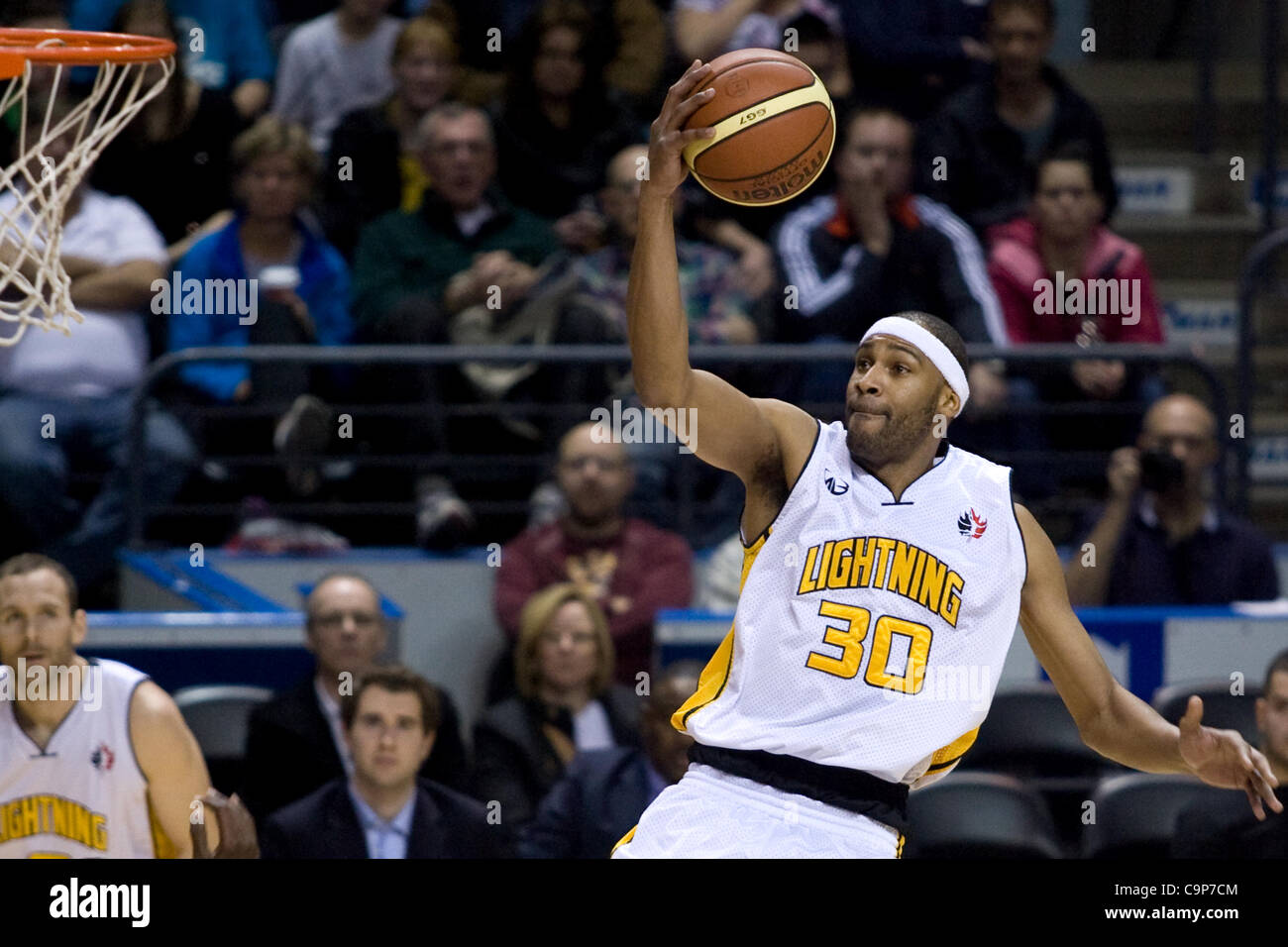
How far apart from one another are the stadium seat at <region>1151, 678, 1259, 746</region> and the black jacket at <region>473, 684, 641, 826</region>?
1813 millimetres

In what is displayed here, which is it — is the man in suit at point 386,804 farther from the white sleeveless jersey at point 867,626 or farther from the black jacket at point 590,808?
the white sleeveless jersey at point 867,626

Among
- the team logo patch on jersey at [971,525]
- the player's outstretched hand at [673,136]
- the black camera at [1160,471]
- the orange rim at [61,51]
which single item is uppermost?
the orange rim at [61,51]

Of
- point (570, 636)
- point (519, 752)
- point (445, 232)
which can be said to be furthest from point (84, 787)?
point (445, 232)

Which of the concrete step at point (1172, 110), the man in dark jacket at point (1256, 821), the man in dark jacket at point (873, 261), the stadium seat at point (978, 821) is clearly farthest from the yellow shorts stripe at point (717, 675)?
the concrete step at point (1172, 110)

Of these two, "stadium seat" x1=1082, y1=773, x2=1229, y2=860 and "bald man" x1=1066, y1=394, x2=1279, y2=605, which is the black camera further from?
"stadium seat" x1=1082, y1=773, x2=1229, y2=860

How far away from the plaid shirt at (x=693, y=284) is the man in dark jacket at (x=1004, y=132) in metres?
1.25

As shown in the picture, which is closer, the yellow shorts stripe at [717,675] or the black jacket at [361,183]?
the yellow shorts stripe at [717,675]

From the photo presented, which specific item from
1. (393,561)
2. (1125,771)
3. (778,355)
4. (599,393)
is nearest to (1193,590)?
(1125,771)

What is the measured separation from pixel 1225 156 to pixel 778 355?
3976mm

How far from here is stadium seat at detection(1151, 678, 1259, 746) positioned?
22.8 feet

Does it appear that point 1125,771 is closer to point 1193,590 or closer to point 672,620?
point 1193,590

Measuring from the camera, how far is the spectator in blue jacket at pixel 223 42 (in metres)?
9.04

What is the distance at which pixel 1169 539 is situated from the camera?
25.5ft

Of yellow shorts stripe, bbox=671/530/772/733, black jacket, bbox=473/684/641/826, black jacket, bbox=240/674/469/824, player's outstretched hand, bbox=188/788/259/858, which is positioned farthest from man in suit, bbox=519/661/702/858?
yellow shorts stripe, bbox=671/530/772/733
